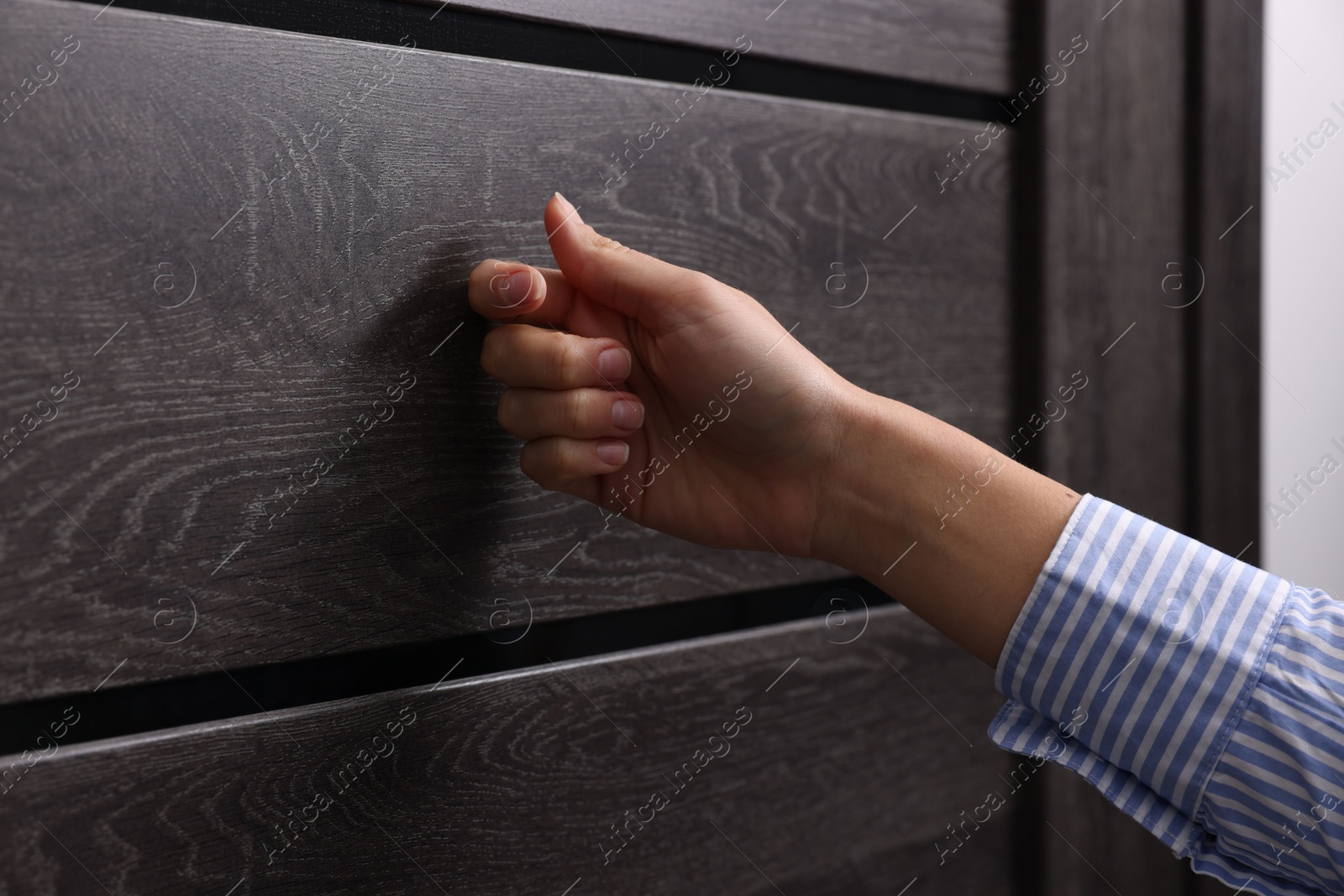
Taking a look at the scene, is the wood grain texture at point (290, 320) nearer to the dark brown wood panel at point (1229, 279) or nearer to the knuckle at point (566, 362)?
the knuckle at point (566, 362)

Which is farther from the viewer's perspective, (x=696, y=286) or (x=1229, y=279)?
(x=1229, y=279)

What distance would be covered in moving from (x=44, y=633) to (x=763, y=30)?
530 mm

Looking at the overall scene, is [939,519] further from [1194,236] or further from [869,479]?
[1194,236]

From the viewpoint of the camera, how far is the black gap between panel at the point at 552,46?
440 millimetres

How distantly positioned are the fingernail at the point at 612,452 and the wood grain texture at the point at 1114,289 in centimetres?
39

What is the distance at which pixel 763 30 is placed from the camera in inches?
22.6

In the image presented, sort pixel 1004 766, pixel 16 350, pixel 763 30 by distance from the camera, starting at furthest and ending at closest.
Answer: pixel 1004 766, pixel 763 30, pixel 16 350

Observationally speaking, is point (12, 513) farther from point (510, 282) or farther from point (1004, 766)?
point (1004, 766)

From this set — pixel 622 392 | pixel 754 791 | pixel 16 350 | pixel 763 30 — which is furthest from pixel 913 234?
pixel 16 350

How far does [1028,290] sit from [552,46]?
41cm

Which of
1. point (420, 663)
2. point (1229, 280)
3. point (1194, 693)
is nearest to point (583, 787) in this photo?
point (420, 663)

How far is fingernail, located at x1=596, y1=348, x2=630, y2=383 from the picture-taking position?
17.9 inches

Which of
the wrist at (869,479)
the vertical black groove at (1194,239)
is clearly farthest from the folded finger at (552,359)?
the vertical black groove at (1194,239)

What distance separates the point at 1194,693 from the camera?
0.42m
